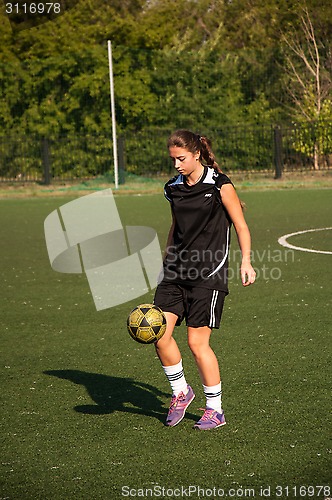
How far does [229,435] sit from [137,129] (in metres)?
30.4

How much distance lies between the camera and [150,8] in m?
43.2

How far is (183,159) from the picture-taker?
557 cm

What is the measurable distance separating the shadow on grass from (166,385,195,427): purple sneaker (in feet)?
0.44

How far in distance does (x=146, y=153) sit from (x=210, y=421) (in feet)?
87.2

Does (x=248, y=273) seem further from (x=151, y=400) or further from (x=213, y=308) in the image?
(x=151, y=400)

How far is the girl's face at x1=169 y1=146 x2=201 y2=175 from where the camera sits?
5.54m

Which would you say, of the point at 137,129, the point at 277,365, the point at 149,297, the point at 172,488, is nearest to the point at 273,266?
the point at 149,297

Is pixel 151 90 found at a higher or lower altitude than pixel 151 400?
higher

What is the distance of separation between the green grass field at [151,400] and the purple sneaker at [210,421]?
0.07m

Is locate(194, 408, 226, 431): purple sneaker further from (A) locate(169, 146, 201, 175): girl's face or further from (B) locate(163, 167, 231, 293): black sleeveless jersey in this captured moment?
(A) locate(169, 146, 201, 175): girl's face

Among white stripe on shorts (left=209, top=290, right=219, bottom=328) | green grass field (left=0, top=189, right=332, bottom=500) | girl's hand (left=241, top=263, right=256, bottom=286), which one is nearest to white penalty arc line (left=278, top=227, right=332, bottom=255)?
green grass field (left=0, top=189, right=332, bottom=500)

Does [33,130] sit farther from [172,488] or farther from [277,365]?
[172,488]

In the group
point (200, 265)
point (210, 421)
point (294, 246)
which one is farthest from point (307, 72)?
point (210, 421)

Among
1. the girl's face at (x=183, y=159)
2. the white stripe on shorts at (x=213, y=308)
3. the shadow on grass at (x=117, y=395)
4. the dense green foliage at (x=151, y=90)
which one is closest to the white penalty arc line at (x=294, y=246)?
the shadow on grass at (x=117, y=395)
